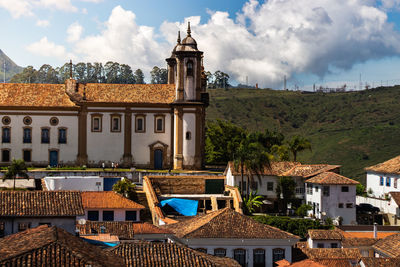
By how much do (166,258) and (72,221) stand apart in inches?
316

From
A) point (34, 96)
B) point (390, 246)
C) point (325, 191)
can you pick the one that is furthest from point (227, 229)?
point (34, 96)

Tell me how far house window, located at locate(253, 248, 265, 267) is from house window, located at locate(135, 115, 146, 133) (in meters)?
33.1

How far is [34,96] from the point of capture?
238 feet

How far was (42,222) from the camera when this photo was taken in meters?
33.4

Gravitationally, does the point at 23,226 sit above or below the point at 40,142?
below

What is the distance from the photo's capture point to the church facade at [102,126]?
70938 millimetres

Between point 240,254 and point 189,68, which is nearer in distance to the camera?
point 240,254

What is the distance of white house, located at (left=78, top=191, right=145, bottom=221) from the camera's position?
51781 mm

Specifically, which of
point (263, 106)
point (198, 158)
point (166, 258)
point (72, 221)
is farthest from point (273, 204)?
point (263, 106)

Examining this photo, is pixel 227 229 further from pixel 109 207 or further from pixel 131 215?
pixel 131 215

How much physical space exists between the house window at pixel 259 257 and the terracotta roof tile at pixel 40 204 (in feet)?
38.0

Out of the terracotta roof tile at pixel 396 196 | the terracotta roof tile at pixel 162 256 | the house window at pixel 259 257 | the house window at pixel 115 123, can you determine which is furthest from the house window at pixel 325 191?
the terracotta roof tile at pixel 162 256

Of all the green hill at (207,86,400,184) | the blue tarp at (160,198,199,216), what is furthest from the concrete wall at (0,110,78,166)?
the green hill at (207,86,400,184)

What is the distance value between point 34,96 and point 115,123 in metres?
9.17
